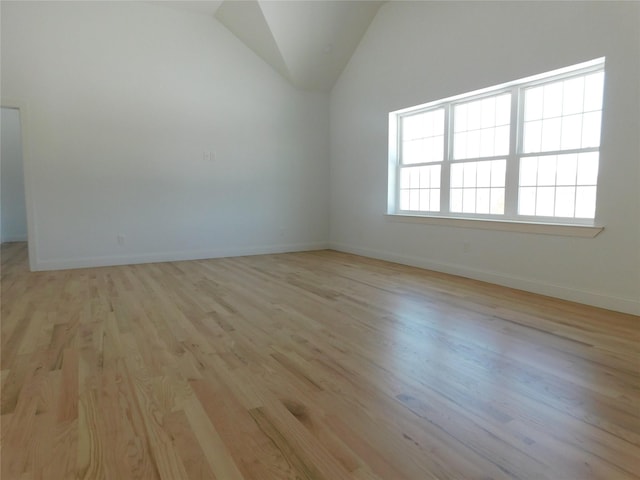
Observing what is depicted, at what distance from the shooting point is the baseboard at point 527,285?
3070mm

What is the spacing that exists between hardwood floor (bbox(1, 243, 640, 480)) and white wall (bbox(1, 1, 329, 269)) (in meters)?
1.99

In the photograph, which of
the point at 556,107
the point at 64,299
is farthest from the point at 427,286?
the point at 64,299

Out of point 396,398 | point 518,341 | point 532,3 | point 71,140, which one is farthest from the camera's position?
point 71,140

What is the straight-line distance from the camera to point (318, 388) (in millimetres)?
1868

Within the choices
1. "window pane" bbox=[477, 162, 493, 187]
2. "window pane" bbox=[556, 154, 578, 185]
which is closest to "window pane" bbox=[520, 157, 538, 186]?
"window pane" bbox=[556, 154, 578, 185]

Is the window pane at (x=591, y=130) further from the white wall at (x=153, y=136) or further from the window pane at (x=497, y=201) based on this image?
the white wall at (x=153, y=136)

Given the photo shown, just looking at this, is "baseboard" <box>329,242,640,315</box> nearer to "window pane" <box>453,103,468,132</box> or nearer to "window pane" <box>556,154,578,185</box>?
"window pane" <box>556,154,578,185</box>

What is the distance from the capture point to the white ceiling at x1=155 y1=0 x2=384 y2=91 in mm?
5102

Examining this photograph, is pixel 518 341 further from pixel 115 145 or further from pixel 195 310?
pixel 115 145

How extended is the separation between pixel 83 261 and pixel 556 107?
5.84 meters

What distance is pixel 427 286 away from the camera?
3.95m

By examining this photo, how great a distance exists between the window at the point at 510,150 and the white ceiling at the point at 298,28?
4.88ft

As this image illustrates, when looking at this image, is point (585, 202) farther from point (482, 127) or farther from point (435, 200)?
point (435, 200)

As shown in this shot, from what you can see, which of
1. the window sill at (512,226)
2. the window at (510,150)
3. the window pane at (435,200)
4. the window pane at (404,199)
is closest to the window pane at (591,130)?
the window at (510,150)
